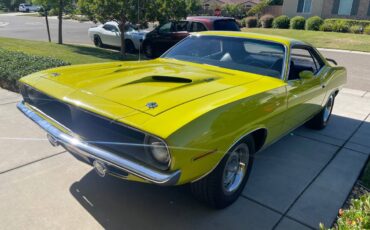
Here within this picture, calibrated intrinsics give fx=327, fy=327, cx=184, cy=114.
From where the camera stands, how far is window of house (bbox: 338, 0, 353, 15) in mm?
26531

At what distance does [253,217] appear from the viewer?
299 centimetres

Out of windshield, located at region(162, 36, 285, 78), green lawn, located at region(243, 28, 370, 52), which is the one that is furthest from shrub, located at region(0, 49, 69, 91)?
green lawn, located at region(243, 28, 370, 52)

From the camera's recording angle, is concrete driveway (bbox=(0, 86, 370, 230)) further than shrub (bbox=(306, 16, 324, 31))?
No

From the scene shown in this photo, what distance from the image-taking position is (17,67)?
661 centimetres

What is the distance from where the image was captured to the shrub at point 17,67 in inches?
247

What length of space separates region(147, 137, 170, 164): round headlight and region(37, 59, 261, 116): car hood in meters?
0.21

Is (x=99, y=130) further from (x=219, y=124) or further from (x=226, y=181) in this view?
(x=226, y=181)

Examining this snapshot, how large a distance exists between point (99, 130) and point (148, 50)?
9.69 m

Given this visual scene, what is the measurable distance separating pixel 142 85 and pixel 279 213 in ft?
5.78

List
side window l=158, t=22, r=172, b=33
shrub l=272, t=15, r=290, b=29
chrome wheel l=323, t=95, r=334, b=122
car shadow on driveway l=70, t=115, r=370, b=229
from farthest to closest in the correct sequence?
1. shrub l=272, t=15, r=290, b=29
2. side window l=158, t=22, r=172, b=33
3. chrome wheel l=323, t=95, r=334, b=122
4. car shadow on driveway l=70, t=115, r=370, b=229

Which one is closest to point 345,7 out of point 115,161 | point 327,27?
point 327,27

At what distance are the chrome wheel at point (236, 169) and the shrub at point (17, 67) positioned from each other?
4.72m

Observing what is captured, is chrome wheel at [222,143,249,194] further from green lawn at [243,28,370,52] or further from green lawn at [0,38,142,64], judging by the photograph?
green lawn at [243,28,370,52]

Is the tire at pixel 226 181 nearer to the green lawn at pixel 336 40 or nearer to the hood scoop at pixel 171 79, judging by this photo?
the hood scoop at pixel 171 79
